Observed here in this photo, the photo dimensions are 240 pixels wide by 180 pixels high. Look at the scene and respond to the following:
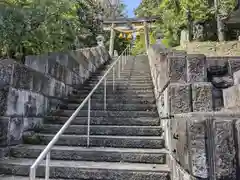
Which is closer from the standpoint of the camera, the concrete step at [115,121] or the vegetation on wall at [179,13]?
the concrete step at [115,121]

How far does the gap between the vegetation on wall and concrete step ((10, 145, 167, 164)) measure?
35.4ft

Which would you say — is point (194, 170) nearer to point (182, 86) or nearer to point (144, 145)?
point (182, 86)

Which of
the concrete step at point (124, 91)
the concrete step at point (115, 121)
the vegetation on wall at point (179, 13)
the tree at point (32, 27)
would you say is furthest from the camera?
the vegetation on wall at point (179, 13)

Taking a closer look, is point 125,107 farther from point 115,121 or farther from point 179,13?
point 179,13

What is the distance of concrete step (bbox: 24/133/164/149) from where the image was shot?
3199mm

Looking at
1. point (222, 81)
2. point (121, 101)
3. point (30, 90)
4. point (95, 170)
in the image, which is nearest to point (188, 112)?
point (222, 81)

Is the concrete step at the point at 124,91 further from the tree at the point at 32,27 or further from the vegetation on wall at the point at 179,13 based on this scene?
the vegetation on wall at the point at 179,13

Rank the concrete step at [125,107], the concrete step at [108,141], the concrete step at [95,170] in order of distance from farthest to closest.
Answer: the concrete step at [125,107]
the concrete step at [108,141]
the concrete step at [95,170]

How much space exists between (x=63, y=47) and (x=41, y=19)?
3.54ft

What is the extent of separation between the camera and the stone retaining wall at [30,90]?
3082 mm

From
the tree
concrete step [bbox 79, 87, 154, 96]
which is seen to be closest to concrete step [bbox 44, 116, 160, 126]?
concrete step [bbox 79, 87, 154, 96]

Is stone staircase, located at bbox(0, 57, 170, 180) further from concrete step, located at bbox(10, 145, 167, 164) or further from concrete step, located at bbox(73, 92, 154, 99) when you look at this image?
concrete step, located at bbox(73, 92, 154, 99)

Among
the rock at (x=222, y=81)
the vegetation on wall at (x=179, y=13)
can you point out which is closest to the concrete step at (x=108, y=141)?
the rock at (x=222, y=81)

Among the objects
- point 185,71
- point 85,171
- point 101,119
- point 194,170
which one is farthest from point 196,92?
point 101,119
